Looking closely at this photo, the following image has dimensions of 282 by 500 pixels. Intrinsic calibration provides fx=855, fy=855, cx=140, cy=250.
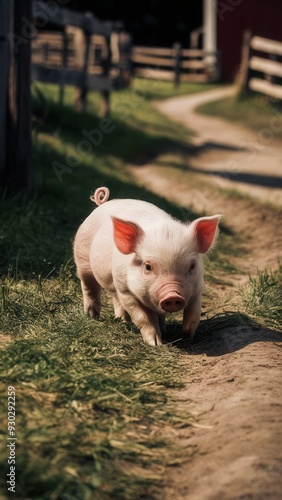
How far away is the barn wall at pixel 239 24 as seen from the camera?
23047 millimetres

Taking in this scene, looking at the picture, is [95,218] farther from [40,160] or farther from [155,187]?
[155,187]

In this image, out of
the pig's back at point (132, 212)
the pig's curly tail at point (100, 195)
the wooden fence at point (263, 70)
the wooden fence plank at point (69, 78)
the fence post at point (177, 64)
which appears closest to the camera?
the pig's back at point (132, 212)

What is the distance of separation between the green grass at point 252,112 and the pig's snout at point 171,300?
10811 mm

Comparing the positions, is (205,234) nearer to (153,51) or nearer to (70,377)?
(70,377)

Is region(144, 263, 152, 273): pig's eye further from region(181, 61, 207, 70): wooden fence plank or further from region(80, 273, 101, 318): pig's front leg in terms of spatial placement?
region(181, 61, 207, 70): wooden fence plank

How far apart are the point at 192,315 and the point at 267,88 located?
13679 millimetres

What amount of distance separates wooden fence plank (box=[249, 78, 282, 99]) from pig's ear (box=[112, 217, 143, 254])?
13057 mm

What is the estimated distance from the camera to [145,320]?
4.47m

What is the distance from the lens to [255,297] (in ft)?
17.7

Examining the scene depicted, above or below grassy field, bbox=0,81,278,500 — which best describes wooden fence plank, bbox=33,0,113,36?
below

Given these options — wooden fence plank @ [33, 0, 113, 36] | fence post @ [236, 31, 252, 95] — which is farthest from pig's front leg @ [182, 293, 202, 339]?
fence post @ [236, 31, 252, 95]

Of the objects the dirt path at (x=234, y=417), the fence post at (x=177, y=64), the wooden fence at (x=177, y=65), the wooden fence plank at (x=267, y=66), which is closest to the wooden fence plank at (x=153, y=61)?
the wooden fence at (x=177, y=65)

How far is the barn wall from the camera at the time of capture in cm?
2305

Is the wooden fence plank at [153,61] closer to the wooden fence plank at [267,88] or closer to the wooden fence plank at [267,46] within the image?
the wooden fence plank at [267,46]
